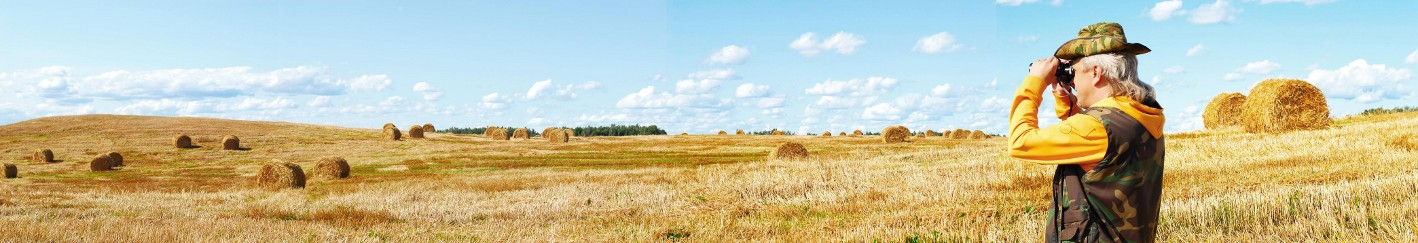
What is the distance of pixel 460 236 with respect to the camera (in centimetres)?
1012

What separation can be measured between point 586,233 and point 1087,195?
22.1 ft

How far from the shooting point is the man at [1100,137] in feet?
11.6

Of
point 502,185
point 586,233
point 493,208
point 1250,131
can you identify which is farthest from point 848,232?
point 1250,131

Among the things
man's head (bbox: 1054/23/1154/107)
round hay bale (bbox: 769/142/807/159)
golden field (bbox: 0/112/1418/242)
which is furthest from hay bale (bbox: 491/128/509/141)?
man's head (bbox: 1054/23/1154/107)

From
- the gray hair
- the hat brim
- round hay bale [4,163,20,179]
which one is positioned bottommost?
round hay bale [4,163,20,179]

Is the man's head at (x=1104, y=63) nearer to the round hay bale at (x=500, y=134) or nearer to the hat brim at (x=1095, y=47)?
the hat brim at (x=1095, y=47)

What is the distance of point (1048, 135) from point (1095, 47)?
1.31 ft

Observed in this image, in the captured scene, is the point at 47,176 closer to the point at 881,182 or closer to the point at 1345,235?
the point at 881,182

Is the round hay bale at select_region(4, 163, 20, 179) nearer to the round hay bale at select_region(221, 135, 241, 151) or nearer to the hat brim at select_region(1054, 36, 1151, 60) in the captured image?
the round hay bale at select_region(221, 135, 241, 151)

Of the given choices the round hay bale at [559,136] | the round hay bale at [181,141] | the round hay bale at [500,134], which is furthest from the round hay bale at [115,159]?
the round hay bale at [500,134]

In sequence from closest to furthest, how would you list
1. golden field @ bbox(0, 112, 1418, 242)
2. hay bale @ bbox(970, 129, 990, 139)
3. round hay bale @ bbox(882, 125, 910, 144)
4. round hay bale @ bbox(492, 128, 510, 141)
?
1. golden field @ bbox(0, 112, 1418, 242)
2. round hay bale @ bbox(882, 125, 910, 144)
3. hay bale @ bbox(970, 129, 990, 139)
4. round hay bale @ bbox(492, 128, 510, 141)

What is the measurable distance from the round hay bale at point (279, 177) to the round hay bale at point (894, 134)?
2987 cm

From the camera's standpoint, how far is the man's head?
3545 mm

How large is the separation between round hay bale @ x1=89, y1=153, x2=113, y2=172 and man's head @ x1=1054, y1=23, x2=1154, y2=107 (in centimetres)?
4315
